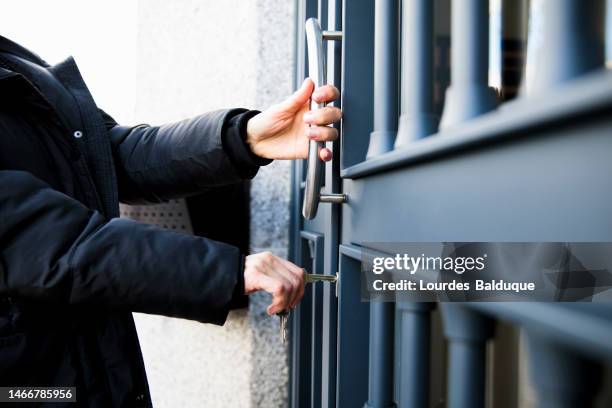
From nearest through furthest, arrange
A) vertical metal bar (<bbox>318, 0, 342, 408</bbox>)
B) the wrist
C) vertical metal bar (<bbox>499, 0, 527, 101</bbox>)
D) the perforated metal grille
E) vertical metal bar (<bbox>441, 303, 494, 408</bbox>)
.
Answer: vertical metal bar (<bbox>441, 303, 494, 408</bbox>), vertical metal bar (<bbox>499, 0, 527, 101</bbox>), vertical metal bar (<bbox>318, 0, 342, 408</bbox>), the wrist, the perforated metal grille

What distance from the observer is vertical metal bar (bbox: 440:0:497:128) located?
43cm

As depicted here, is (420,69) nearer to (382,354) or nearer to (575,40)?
(575,40)

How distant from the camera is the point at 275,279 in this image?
849 mm

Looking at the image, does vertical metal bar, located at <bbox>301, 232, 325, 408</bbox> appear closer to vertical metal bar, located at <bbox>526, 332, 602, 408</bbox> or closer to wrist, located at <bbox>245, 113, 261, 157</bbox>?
wrist, located at <bbox>245, 113, 261, 157</bbox>

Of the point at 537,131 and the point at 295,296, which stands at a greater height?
the point at 537,131

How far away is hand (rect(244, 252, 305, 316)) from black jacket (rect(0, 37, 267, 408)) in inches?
0.9

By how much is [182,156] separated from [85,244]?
481mm

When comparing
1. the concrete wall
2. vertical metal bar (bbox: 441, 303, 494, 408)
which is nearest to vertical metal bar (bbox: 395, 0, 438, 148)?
vertical metal bar (bbox: 441, 303, 494, 408)

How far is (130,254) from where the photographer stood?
0.84 meters

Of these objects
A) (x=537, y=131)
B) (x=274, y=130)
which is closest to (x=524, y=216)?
(x=537, y=131)

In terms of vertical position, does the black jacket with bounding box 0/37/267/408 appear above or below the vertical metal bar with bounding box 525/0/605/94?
below

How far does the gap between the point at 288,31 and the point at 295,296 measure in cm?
104

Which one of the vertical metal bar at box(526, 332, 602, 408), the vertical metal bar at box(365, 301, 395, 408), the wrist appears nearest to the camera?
the vertical metal bar at box(526, 332, 602, 408)

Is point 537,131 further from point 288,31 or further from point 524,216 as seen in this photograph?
point 288,31
